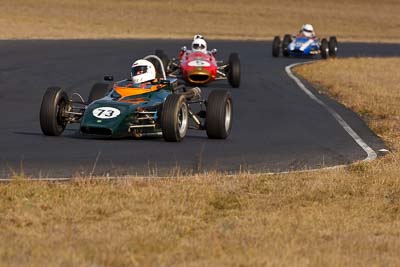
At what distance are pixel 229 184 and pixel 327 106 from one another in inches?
419

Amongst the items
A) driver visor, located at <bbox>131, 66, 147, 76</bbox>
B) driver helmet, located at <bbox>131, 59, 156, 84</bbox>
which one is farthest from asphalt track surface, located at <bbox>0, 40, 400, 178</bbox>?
driver visor, located at <bbox>131, 66, 147, 76</bbox>

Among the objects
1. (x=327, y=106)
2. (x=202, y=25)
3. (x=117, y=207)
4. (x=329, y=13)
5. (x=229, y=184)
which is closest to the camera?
(x=117, y=207)

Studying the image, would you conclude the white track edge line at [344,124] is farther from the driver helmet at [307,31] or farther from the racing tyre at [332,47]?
the driver helmet at [307,31]

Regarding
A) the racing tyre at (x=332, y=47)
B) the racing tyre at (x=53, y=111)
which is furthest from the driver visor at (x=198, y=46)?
the racing tyre at (x=332, y=47)

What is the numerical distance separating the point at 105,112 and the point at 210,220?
5.37 metres

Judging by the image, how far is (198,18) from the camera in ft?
255

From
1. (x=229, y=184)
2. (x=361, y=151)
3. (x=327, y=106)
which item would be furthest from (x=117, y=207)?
(x=327, y=106)

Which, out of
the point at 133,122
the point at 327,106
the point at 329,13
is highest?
the point at 133,122

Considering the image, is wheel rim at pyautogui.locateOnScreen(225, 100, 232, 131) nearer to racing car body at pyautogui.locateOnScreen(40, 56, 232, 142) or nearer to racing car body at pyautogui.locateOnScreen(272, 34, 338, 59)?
racing car body at pyautogui.locateOnScreen(40, 56, 232, 142)

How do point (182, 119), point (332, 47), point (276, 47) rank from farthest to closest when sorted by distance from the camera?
point (276, 47) < point (332, 47) < point (182, 119)

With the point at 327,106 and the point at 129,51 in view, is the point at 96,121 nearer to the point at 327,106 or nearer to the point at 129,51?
the point at 327,106

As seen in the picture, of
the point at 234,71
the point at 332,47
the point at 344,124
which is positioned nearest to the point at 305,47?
the point at 332,47

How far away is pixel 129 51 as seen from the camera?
41.8 meters

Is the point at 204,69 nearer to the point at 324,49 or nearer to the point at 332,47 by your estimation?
→ the point at 324,49
